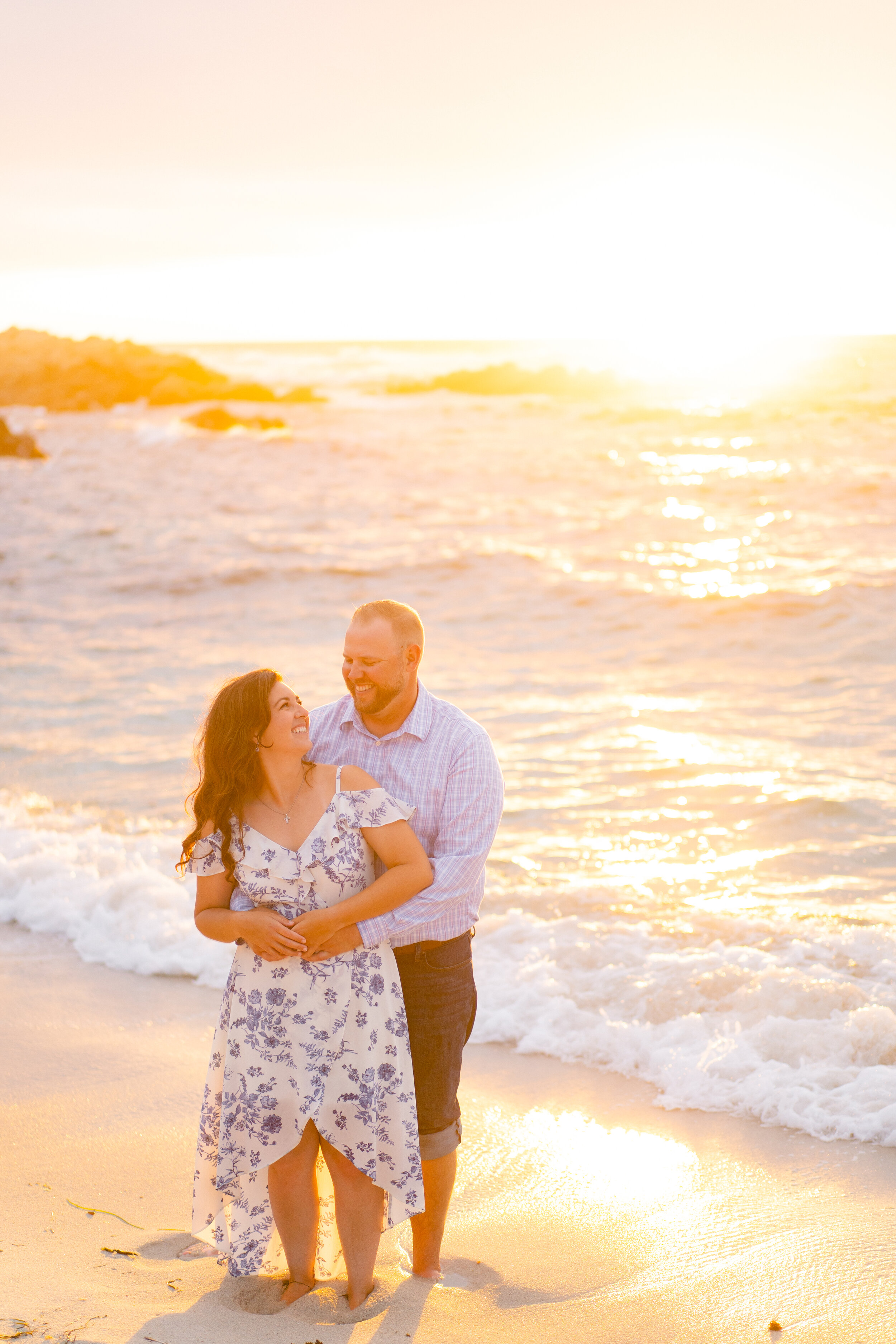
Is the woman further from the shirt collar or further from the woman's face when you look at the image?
the shirt collar

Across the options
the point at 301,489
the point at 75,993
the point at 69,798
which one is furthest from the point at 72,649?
the point at 301,489

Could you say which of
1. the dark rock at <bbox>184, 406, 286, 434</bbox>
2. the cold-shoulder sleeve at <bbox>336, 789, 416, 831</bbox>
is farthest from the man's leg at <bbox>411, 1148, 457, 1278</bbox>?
the dark rock at <bbox>184, 406, 286, 434</bbox>

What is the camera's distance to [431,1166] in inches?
116

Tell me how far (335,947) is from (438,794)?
46cm

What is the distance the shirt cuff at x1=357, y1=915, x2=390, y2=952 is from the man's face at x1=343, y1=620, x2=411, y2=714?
1.77ft

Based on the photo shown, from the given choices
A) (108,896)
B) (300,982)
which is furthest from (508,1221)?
(108,896)

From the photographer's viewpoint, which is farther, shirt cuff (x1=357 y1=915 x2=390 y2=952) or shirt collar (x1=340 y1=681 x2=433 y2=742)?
shirt collar (x1=340 y1=681 x2=433 y2=742)

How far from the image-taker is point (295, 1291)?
110 inches

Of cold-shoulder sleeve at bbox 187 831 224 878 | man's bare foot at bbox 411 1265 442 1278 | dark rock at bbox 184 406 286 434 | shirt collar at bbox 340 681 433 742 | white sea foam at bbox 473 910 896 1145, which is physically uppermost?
dark rock at bbox 184 406 286 434

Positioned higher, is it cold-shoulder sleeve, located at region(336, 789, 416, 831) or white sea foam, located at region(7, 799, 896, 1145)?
cold-shoulder sleeve, located at region(336, 789, 416, 831)

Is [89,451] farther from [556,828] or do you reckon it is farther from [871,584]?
[556,828]

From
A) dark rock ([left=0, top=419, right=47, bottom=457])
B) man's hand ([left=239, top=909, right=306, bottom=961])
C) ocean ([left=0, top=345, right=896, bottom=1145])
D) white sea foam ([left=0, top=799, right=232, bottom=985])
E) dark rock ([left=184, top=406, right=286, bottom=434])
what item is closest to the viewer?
man's hand ([left=239, top=909, right=306, bottom=961])

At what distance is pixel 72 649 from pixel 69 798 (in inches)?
199

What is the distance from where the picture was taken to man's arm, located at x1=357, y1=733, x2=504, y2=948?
275cm
